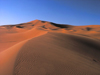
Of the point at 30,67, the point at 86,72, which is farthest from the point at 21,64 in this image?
the point at 86,72

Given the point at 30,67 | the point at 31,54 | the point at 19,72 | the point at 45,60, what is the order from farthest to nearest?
the point at 31,54 < the point at 45,60 < the point at 30,67 < the point at 19,72

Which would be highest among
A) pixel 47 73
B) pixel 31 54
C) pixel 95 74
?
pixel 31 54

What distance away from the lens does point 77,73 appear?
318cm

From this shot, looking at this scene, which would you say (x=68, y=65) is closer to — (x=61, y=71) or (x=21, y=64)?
(x=61, y=71)

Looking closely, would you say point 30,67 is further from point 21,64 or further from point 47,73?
point 47,73

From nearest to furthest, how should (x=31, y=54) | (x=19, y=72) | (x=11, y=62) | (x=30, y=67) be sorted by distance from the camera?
(x=19, y=72), (x=30, y=67), (x=11, y=62), (x=31, y=54)

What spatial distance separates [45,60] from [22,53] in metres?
1.14

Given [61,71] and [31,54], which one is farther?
[31,54]

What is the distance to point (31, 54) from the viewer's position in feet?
13.2

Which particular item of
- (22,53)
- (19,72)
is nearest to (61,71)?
(19,72)

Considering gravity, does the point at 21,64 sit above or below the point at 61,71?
above

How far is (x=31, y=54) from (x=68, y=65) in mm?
1679

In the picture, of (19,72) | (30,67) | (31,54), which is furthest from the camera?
(31,54)

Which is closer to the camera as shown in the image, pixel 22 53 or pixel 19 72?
pixel 19 72
